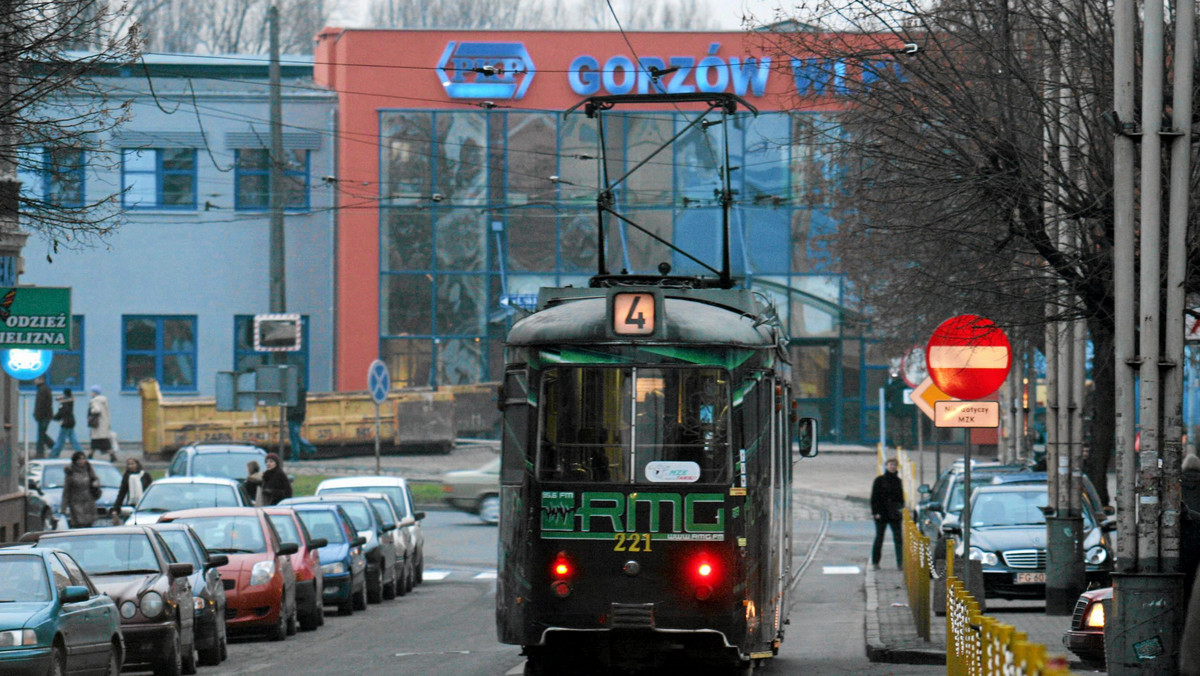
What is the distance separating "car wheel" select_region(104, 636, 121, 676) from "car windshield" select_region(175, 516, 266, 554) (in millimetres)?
5345

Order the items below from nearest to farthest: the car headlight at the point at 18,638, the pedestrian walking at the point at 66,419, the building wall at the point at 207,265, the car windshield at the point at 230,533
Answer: the car headlight at the point at 18,638
the car windshield at the point at 230,533
the pedestrian walking at the point at 66,419
the building wall at the point at 207,265

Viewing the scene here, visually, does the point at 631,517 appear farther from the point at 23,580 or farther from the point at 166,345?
the point at 166,345

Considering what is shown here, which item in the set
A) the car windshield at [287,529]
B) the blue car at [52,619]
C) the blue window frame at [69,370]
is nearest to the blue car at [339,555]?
the car windshield at [287,529]

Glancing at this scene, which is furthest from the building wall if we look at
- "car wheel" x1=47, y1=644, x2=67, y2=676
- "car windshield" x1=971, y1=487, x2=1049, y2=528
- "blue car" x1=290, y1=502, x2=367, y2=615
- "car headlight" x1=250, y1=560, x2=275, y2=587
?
"car wheel" x1=47, y1=644, x2=67, y2=676

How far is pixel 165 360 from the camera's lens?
51219 mm

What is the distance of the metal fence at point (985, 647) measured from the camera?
16.9 feet

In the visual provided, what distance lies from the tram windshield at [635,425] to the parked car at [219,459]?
20.3 metres

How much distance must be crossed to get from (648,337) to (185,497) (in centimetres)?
1449

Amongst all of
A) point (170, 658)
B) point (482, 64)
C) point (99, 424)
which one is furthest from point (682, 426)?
point (482, 64)

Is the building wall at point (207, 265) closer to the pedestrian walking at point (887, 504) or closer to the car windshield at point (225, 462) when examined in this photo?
the car windshield at point (225, 462)

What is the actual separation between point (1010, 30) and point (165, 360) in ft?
128

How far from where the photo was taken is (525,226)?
50.9 m

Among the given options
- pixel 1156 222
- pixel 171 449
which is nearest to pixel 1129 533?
pixel 1156 222

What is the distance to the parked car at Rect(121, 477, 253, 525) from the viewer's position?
2558 centimetres
